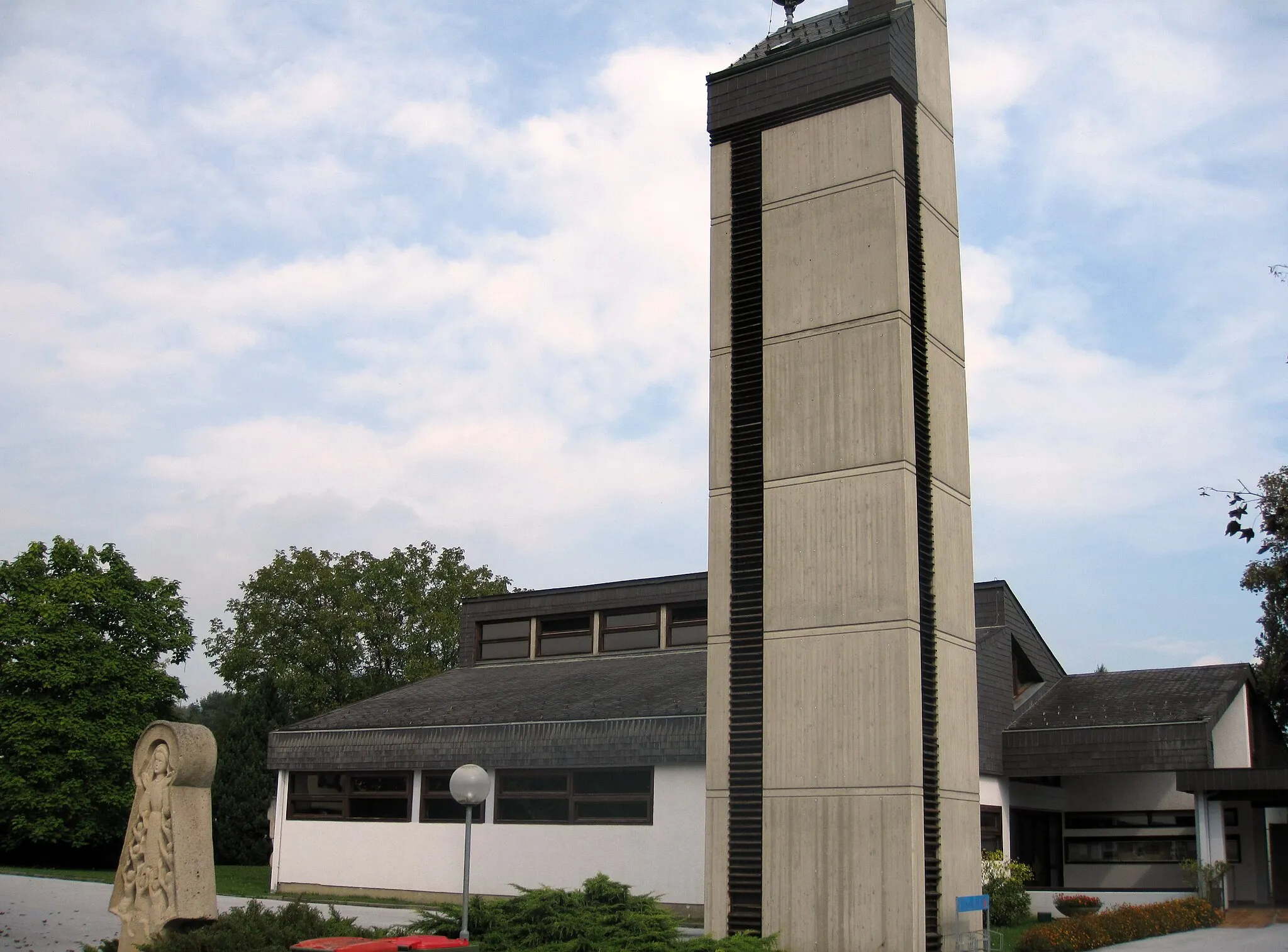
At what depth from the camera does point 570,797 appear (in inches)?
992

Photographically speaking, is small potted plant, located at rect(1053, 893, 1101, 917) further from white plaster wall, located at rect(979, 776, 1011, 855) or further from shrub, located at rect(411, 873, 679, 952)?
shrub, located at rect(411, 873, 679, 952)

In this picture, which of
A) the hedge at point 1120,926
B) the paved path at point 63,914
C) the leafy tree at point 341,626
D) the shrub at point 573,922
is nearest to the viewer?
the shrub at point 573,922

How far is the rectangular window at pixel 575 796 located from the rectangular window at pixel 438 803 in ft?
2.34

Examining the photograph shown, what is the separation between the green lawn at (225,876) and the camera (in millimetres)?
28016

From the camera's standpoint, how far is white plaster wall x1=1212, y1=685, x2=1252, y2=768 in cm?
2639

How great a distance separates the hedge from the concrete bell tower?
7.19 feet

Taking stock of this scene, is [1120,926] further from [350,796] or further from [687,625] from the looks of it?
[350,796]

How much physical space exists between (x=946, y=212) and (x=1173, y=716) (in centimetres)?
1337

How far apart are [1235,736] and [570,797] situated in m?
14.0

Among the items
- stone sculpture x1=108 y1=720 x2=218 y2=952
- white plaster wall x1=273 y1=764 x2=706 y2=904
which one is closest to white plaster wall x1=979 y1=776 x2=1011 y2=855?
white plaster wall x1=273 y1=764 x2=706 y2=904

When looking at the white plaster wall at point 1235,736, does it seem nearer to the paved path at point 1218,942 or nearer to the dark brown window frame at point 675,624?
the paved path at point 1218,942

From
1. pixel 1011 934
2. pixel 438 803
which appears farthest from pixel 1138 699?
pixel 438 803

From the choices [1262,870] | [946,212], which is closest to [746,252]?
[946,212]

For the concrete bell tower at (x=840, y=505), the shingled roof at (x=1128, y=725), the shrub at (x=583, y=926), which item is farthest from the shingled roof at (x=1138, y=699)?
the shrub at (x=583, y=926)
